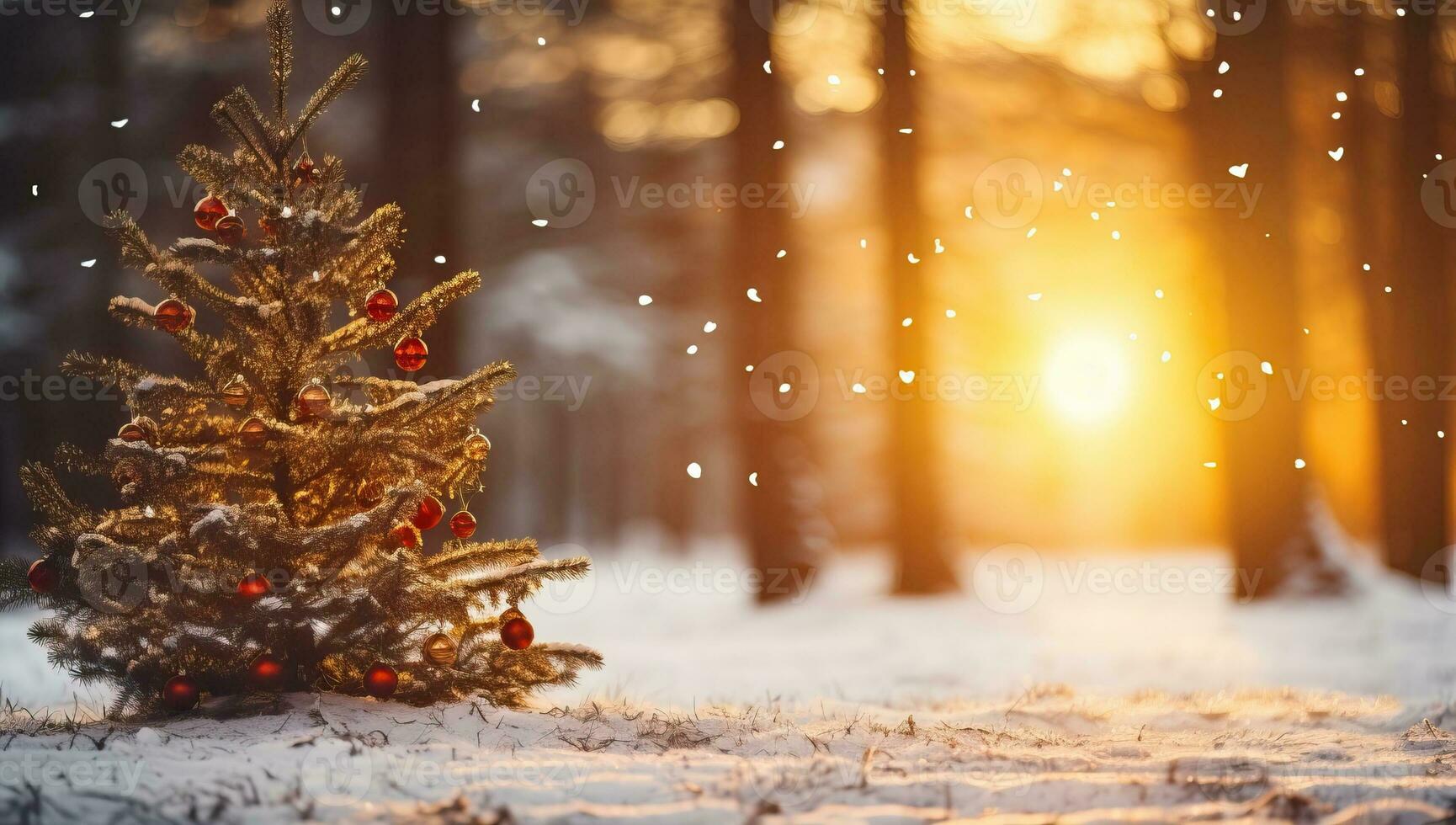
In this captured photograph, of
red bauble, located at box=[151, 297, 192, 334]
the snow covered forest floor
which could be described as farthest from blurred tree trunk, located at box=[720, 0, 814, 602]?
red bauble, located at box=[151, 297, 192, 334]

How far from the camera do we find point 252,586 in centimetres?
487

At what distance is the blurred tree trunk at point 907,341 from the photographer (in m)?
12.5

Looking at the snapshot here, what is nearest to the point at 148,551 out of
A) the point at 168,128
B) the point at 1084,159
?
the point at 168,128

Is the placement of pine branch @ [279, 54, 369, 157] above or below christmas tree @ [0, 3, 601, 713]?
above

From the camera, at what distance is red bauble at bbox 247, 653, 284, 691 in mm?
4984

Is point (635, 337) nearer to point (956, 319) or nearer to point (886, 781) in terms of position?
point (956, 319)

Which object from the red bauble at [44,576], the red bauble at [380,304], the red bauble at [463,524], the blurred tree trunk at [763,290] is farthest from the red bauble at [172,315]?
the blurred tree trunk at [763,290]

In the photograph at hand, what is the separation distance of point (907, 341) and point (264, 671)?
8.99m

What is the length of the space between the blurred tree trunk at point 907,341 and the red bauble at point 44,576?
937 cm

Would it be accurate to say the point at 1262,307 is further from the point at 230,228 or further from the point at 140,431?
the point at 140,431

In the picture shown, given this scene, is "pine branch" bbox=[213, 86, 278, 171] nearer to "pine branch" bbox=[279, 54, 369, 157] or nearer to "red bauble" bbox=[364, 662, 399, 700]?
"pine branch" bbox=[279, 54, 369, 157]

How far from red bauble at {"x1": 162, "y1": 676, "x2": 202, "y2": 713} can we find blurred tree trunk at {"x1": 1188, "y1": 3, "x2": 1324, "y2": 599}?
1072cm

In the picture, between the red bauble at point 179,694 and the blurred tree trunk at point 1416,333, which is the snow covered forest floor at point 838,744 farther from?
the blurred tree trunk at point 1416,333

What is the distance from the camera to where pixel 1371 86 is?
14.8 meters
